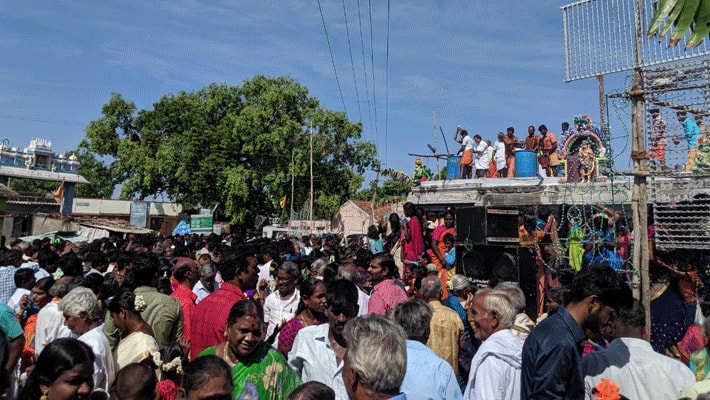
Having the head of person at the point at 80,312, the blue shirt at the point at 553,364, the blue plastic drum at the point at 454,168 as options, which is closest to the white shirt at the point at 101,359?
the head of person at the point at 80,312

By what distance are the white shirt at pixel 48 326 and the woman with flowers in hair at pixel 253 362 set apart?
183 centimetres

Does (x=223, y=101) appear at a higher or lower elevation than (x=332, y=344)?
higher

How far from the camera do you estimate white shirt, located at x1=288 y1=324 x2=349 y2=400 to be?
3252 millimetres

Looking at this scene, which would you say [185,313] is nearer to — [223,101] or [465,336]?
[465,336]

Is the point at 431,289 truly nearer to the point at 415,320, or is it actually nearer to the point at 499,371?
the point at 415,320

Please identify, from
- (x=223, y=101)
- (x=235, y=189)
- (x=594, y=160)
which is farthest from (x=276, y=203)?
(x=594, y=160)

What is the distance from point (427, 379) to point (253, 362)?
99cm

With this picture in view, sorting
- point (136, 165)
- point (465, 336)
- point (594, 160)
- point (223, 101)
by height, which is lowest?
point (465, 336)

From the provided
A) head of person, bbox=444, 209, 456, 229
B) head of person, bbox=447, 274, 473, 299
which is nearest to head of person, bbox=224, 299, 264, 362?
head of person, bbox=447, 274, 473, 299

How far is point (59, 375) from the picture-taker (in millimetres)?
2725

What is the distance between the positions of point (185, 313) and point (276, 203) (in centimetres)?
2968

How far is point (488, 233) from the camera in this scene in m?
9.12

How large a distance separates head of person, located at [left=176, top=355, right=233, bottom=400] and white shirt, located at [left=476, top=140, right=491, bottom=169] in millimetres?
12387

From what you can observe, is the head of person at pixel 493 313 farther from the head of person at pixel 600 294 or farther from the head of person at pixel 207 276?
the head of person at pixel 207 276
